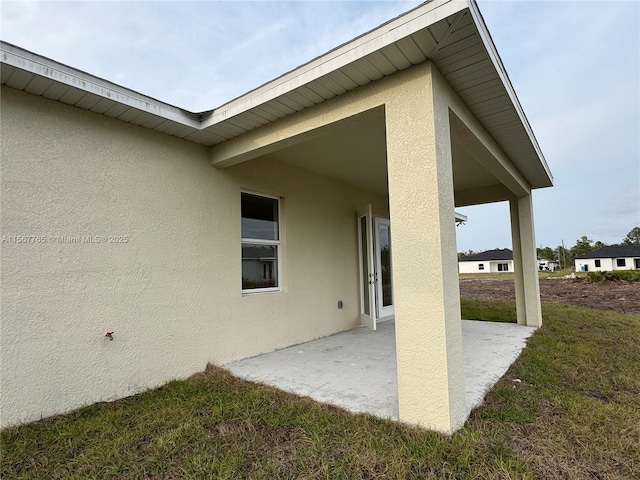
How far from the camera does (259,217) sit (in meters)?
5.12

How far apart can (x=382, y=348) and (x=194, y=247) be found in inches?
123

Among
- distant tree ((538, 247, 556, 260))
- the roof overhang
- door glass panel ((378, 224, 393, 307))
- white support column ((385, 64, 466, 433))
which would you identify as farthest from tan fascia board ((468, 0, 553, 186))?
distant tree ((538, 247, 556, 260))

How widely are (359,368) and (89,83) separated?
4.09 m

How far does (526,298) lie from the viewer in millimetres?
6949

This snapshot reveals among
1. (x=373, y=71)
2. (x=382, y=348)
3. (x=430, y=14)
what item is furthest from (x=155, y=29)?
(x=382, y=348)

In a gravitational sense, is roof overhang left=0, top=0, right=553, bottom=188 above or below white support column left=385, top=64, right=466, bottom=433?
above

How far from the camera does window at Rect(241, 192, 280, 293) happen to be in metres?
4.88

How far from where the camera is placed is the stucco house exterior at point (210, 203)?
2.44m

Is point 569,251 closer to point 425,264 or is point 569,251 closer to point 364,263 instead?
point 364,263

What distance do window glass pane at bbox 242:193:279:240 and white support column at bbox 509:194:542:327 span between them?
5.42 m

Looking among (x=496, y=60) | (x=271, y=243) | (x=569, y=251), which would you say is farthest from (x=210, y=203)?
(x=569, y=251)

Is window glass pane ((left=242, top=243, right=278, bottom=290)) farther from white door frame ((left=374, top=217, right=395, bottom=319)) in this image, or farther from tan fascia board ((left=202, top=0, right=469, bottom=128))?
white door frame ((left=374, top=217, right=395, bottom=319))

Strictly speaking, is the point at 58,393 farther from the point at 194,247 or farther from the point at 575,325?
the point at 575,325

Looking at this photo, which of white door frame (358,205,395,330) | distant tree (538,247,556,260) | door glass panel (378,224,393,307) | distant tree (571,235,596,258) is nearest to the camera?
white door frame (358,205,395,330)
